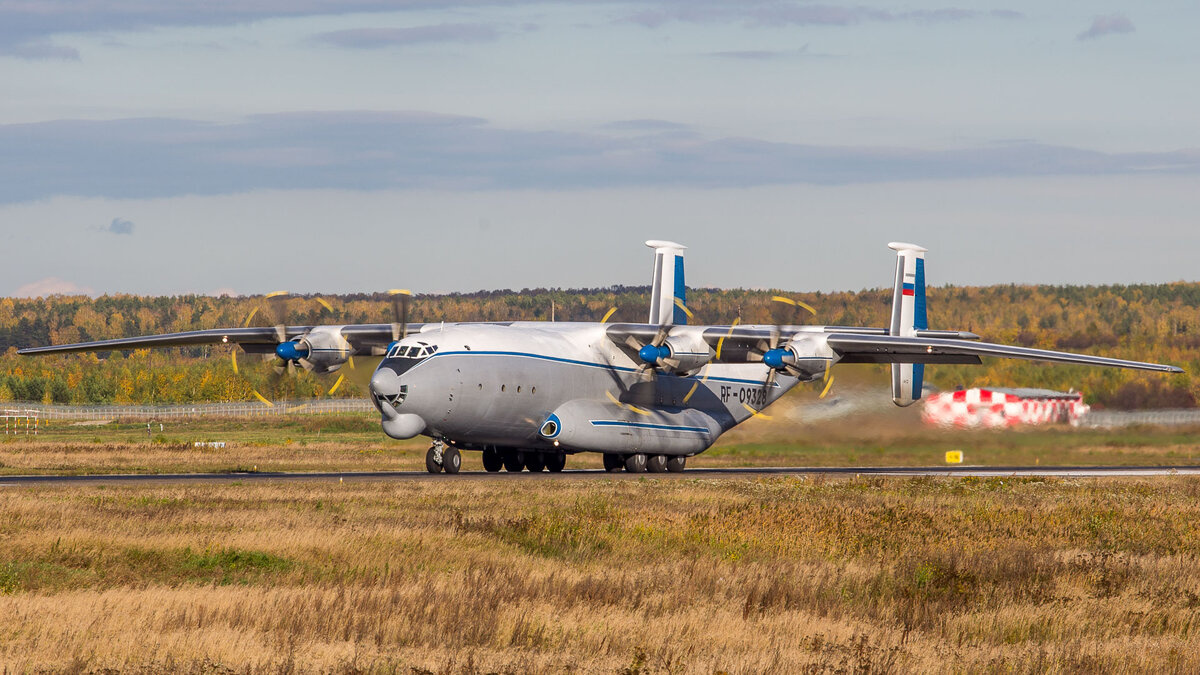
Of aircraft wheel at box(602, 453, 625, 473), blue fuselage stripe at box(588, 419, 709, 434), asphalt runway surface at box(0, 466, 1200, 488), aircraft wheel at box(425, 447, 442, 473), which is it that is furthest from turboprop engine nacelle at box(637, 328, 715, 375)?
aircraft wheel at box(425, 447, 442, 473)

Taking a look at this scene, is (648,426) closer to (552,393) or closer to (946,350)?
(552,393)

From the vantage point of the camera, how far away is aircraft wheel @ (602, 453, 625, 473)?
4419 centimetres

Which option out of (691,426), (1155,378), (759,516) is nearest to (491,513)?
(759,516)

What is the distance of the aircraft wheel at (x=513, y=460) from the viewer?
4281cm

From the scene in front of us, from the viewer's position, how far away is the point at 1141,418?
45.9 meters

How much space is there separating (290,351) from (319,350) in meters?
0.94

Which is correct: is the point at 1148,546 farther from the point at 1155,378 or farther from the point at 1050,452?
the point at 1155,378

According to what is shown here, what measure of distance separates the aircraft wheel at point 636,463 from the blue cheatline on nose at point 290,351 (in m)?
11.0

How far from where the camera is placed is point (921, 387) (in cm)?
4691

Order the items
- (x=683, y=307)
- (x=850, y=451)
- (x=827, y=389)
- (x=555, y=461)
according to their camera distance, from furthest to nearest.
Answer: (x=683, y=307) < (x=850, y=451) < (x=555, y=461) < (x=827, y=389)

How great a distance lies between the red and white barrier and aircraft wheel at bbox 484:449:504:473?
563 inches

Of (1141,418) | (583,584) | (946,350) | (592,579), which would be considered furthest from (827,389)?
(583,584)

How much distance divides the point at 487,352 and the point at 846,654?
25.7 meters

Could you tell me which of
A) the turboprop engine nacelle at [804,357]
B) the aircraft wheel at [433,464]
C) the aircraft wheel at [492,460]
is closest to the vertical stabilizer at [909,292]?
the turboprop engine nacelle at [804,357]
